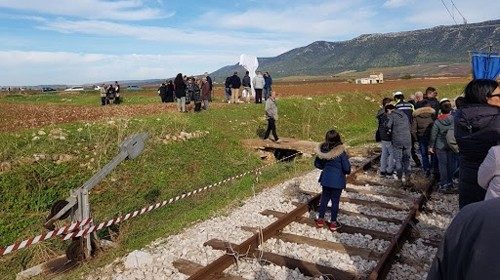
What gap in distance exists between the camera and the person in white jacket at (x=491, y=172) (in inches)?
127

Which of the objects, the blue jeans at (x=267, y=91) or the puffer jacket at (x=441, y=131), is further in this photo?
the blue jeans at (x=267, y=91)

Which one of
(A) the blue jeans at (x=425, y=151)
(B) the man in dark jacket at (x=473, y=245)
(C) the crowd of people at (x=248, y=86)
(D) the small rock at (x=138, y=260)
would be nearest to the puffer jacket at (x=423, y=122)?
(A) the blue jeans at (x=425, y=151)

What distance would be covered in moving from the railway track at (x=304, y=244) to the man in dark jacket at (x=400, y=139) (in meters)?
1.08

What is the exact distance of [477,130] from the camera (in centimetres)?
447

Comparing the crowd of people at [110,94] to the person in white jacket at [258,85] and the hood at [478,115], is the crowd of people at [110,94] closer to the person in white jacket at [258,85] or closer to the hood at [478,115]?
the person in white jacket at [258,85]

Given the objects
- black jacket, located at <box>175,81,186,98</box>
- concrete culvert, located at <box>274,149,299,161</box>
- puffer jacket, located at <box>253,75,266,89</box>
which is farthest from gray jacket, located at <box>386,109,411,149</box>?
puffer jacket, located at <box>253,75,266,89</box>

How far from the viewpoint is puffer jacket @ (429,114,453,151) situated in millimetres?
8719

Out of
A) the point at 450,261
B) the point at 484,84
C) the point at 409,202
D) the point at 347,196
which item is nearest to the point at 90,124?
the point at 347,196

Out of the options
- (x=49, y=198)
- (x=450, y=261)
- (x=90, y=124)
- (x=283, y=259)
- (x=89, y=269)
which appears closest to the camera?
(x=450, y=261)

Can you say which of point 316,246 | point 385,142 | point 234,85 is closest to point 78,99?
point 234,85

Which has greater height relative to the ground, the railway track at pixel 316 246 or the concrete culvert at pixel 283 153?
the railway track at pixel 316 246

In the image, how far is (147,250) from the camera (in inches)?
252

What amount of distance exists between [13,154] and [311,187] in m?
8.13

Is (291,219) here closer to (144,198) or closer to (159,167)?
(144,198)
